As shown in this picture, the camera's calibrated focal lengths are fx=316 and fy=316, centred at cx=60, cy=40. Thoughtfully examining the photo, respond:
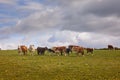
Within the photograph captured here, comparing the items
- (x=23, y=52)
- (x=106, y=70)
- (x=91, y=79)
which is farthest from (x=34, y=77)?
(x=23, y=52)

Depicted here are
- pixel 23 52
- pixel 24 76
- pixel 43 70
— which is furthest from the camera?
pixel 23 52

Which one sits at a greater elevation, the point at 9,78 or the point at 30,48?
the point at 30,48

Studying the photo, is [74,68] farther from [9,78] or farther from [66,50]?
[66,50]

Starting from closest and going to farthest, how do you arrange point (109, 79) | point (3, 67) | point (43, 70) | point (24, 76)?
point (109, 79)
point (24, 76)
point (43, 70)
point (3, 67)

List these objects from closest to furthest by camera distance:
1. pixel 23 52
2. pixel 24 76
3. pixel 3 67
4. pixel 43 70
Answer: pixel 24 76 < pixel 43 70 < pixel 3 67 < pixel 23 52

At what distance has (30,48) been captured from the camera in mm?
60469

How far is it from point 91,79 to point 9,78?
7.33 m

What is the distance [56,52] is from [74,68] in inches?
990

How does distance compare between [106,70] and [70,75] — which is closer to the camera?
[70,75]

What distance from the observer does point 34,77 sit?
28.6m

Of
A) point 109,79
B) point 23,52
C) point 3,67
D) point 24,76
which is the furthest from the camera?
point 23,52

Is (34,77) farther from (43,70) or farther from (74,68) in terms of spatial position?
(74,68)

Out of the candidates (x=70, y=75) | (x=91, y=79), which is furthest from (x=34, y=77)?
(x=91, y=79)

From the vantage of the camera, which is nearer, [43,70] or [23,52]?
[43,70]
